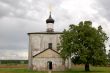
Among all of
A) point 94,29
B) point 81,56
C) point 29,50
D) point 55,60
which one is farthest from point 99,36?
point 29,50

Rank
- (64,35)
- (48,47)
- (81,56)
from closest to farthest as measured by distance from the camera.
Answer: (81,56) → (64,35) → (48,47)

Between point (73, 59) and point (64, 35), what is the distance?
15.4 feet

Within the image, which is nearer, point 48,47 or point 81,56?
point 81,56

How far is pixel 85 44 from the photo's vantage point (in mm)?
63750

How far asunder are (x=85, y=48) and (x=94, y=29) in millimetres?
4107

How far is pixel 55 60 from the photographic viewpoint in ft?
225

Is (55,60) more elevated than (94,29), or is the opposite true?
(94,29)

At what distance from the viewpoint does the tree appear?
62500mm

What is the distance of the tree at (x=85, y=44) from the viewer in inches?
2461

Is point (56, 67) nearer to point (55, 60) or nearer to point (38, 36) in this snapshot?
point (55, 60)

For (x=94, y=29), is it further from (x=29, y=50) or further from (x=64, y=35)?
(x=29, y=50)

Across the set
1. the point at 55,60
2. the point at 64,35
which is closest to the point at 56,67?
the point at 55,60

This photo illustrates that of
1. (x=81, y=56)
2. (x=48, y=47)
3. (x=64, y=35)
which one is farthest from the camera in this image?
(x=48, y=47)

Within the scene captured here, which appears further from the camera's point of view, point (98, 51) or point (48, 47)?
point (48, 47)
